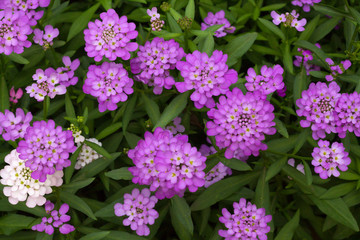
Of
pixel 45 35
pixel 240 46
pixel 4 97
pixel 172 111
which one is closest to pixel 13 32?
pixel 45 35

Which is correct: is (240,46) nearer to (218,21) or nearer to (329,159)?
(218,21)

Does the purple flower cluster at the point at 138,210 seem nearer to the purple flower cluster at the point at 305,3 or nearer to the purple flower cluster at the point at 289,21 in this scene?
the purple flower cluster at the point at 289,21

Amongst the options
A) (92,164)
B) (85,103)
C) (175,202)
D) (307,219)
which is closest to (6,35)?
(85,103)

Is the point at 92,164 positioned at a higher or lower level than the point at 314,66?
lower

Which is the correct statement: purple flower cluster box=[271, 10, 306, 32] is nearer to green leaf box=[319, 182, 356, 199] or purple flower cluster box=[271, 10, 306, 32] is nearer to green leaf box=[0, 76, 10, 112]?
green leaf box=[319, 182, 356, 199]

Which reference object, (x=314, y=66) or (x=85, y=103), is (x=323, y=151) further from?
(x=85, y=103)

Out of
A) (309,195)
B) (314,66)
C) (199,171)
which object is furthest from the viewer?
(314,66)

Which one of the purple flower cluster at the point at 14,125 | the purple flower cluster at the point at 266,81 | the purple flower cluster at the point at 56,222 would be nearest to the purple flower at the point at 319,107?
the purple flower cluster at the point at 266,81
